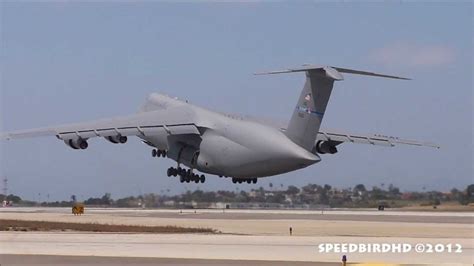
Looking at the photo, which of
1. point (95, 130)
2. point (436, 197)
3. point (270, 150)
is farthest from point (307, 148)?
point (436, 197)

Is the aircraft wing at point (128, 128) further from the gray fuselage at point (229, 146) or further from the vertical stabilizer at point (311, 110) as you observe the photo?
the vertical stabilizer at point (311, 110)

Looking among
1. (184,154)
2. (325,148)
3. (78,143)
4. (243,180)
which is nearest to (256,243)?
(78,143)

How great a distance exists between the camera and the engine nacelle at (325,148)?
61.4 meters

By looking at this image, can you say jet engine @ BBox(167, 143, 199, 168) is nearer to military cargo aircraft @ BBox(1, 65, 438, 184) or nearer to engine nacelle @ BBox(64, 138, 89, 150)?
military cargo aircraft @ BBox(1, 65, 438, 184)

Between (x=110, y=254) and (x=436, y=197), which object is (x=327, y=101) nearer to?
(x=110, y=254)

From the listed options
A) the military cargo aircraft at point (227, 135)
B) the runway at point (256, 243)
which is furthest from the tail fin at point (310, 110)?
the runway at point (256, 243)

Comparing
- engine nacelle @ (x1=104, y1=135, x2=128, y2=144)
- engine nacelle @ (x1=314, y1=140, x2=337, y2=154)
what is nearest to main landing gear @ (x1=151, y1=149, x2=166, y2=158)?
engine nacelle @ (x1=104, y1=135, x2=128, y2=144)

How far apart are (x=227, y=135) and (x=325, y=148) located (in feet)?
23.0

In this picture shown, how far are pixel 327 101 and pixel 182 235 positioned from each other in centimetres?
1555

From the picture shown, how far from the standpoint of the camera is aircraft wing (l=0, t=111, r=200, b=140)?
2274 inches

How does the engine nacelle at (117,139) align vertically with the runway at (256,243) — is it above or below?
above

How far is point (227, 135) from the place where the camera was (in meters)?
58.7

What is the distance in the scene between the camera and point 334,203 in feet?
290

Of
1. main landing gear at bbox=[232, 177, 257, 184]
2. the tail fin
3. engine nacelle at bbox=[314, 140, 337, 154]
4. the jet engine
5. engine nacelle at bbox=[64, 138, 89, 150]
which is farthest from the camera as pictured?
the jet engine
